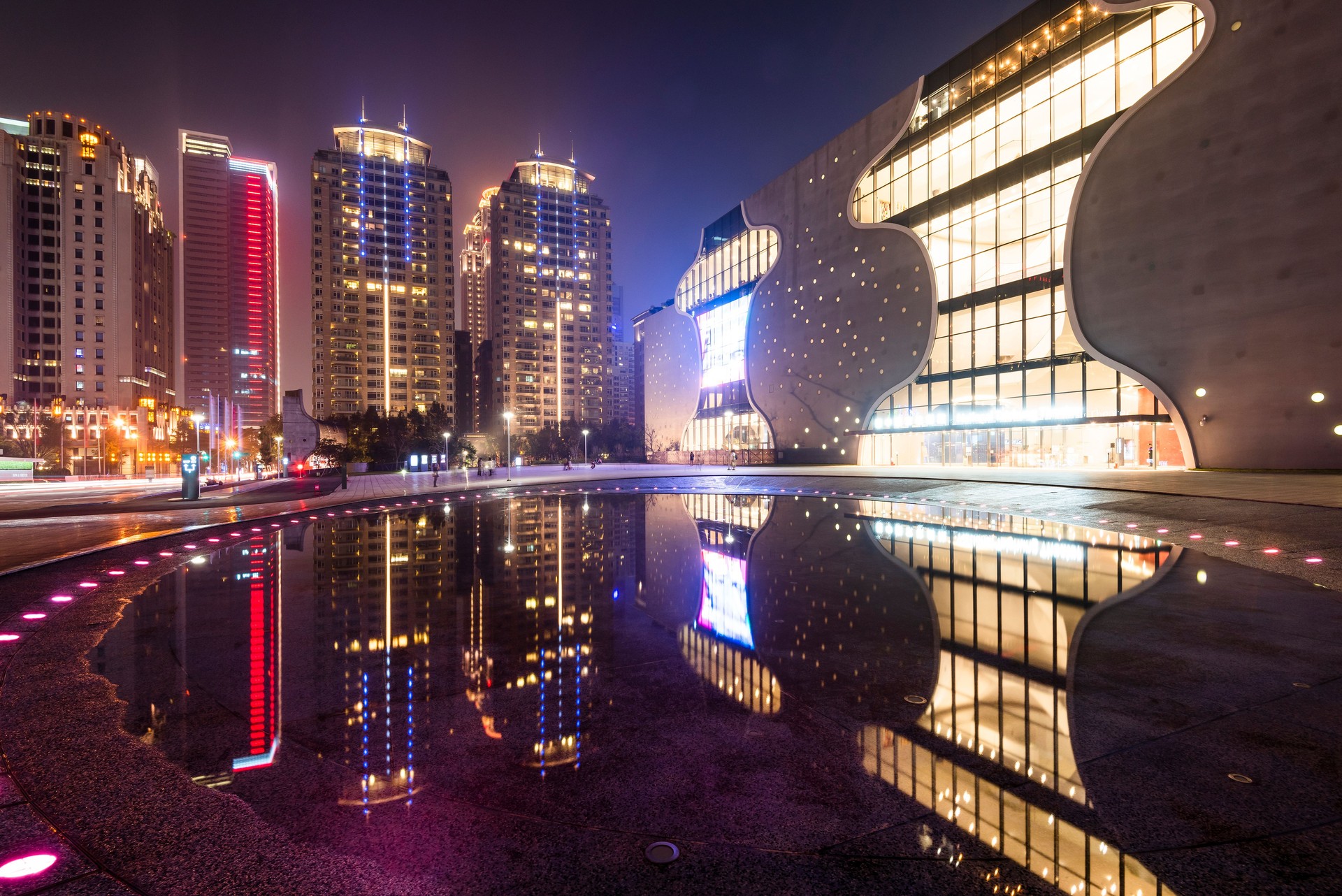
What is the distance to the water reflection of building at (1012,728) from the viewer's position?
2.98 meters

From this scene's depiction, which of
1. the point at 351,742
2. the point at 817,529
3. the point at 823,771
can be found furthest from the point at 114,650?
the point at 817,529

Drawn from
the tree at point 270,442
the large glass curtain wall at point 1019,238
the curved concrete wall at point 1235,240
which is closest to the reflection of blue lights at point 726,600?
the curved concrete wall at point 1235,240

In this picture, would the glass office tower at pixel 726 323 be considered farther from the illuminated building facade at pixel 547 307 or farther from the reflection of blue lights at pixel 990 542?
the illuminated building facade at pixel 547 307

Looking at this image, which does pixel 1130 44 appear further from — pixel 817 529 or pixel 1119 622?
pixel 1119 622

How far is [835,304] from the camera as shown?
5228 cm

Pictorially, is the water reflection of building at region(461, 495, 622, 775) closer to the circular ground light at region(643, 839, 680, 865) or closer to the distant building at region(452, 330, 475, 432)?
the circular ground light at region(643, 839, 680, 865)

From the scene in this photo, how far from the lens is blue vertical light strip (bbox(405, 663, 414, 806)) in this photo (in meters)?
3.54

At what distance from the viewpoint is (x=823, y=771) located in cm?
374

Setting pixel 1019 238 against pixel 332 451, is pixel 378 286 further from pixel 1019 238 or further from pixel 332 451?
pixel 1019 238

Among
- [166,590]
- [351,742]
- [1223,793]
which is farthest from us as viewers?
[166,590]

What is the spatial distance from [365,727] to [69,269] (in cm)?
15455

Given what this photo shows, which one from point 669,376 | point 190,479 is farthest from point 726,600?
point 669,376

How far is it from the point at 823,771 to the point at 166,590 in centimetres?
1024

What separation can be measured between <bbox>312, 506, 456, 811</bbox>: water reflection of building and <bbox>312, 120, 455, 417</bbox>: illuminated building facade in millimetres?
133147
